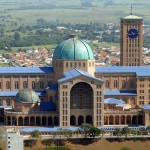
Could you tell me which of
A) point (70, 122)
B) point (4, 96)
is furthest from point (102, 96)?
point (4, 96)

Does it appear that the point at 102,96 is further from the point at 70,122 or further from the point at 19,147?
the point at 19,147

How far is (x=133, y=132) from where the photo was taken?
358 feet

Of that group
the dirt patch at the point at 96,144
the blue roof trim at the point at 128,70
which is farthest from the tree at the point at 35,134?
the blue roof trim at the point at 128,70

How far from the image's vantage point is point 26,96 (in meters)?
114

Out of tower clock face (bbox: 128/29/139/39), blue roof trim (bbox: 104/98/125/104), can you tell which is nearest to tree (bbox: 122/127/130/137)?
blue roof trim (bbox: 104/98/125/104)

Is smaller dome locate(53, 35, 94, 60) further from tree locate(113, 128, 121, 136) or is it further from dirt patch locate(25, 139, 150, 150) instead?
dirt patch locate(25, 139, 150, 150)

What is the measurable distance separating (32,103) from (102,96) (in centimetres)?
948

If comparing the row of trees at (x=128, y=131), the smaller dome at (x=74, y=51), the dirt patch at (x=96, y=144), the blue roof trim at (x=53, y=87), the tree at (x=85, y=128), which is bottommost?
the dirt patch at (x=96, y=144)

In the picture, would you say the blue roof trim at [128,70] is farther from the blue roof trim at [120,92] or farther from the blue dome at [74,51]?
the blue dome at [74,51]

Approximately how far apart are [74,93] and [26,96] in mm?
6443

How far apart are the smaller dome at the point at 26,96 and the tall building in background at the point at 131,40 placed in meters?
27.8

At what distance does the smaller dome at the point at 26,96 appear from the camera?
4483 inches

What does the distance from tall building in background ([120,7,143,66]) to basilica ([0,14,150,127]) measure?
14066mm

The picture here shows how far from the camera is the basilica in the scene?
11294 centimetres
